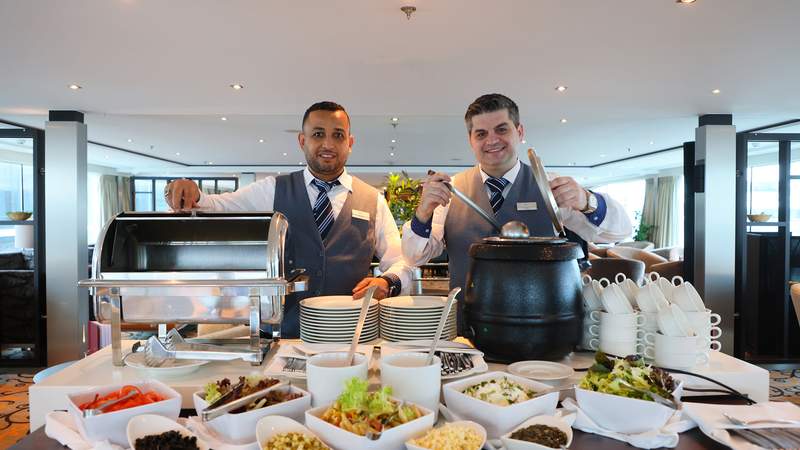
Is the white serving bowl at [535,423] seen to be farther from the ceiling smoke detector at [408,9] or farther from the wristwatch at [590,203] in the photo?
the ceiling smoke detector at [408,9]

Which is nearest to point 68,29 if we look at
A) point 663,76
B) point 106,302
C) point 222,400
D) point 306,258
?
point 306,258

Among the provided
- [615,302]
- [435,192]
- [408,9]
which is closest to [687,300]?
[615,302]

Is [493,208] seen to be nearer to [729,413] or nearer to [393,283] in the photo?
[393,283]

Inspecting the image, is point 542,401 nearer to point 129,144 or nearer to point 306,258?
point 306,258

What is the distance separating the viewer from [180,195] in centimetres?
172

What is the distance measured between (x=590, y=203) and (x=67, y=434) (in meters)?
1.59

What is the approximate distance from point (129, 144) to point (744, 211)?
10472mm

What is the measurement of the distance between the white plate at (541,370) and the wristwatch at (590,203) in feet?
2.22

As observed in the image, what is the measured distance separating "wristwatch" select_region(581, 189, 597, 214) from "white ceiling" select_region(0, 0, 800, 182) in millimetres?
2002

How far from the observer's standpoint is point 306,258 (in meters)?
2.29

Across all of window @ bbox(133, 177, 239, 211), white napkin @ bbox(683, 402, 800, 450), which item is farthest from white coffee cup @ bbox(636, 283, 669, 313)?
window @ bbox(133, 177, 239, 211)

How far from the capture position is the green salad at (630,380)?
3.34 ft

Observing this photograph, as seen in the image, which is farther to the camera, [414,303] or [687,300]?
[414,303]

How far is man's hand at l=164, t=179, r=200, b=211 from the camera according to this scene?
67.4 inches
